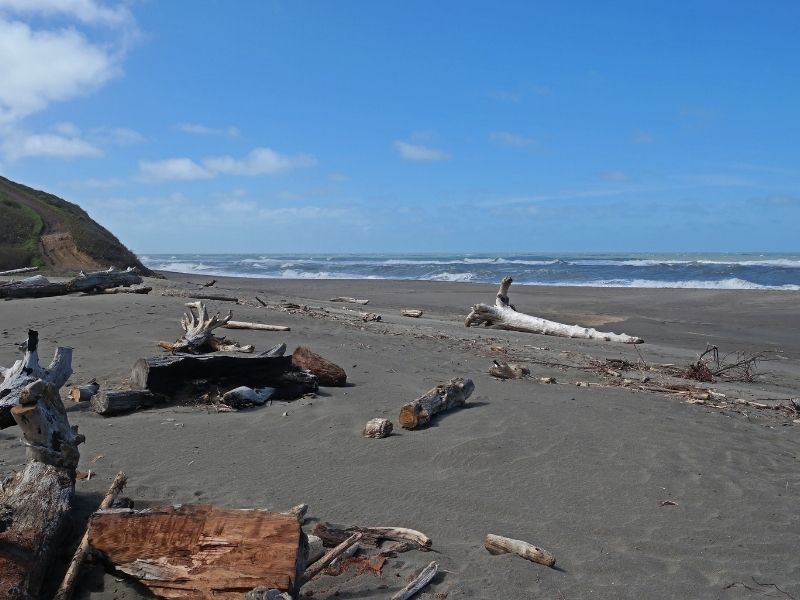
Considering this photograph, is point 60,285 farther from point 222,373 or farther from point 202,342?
point 222,373

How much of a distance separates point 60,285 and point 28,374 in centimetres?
936

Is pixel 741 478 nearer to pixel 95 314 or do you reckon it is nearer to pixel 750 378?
pixel 750 378

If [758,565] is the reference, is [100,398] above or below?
above

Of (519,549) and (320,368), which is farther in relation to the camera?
(320,368)

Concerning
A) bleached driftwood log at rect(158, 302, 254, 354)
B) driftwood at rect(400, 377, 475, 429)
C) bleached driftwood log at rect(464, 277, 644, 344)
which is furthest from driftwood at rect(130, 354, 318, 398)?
bleached driftwood log at rect(464, 277, 644, 344)

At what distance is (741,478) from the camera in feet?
17.7

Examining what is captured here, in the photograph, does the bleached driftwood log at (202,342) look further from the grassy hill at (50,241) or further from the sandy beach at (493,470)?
the grassy hill at (50,241)

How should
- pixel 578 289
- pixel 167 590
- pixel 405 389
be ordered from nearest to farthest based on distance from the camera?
pixel 167 590 → pixel 405 389 → pixel 578 289

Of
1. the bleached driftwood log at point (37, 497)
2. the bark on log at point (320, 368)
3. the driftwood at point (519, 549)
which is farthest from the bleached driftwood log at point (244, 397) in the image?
the driftwood at point (519, 549)

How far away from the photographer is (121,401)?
6.30 metres

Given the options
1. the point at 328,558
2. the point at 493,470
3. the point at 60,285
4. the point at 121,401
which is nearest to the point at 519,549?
the point at 328,558

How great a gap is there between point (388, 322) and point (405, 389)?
734 centimetres

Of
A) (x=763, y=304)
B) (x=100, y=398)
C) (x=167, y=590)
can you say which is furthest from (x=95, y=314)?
(x=763, y=304)

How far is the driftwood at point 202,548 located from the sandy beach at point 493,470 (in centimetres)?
17
